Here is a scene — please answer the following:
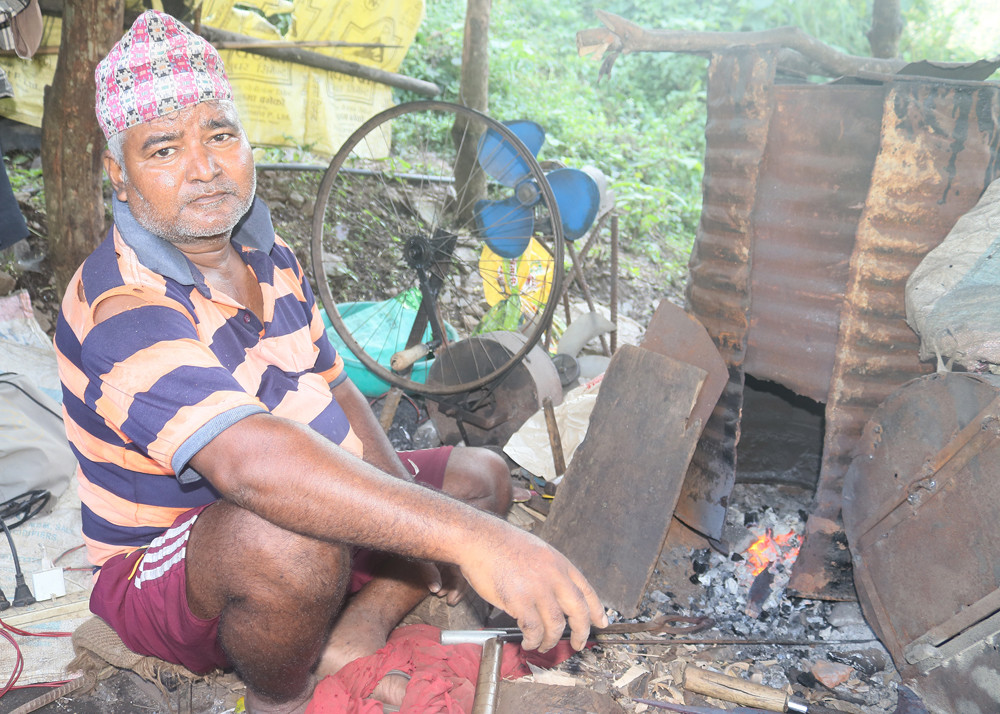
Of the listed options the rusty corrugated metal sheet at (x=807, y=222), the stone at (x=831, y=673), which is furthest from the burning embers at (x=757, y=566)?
the rusty corrugated metal sheet at (x=807, y=222)

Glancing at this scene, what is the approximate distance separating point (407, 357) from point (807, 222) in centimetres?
196

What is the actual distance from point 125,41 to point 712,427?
7.37 feet

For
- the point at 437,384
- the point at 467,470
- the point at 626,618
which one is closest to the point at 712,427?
the point at 626,618

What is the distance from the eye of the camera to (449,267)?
3.84 m

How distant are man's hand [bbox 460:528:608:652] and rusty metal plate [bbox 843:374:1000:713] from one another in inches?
42.0

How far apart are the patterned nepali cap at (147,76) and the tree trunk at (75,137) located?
2125mm

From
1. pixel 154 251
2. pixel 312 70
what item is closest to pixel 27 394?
pixel 154 251

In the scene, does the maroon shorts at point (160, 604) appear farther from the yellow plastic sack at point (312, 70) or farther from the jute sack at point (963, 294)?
the yellow plastic sack at point (312, 70)

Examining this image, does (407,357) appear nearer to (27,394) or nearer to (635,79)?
(27,394)

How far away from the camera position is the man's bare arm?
1.34 m

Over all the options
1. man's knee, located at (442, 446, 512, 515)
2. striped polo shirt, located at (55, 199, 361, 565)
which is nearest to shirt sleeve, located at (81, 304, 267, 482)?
striped polo shirt, located at (55, 199, 361, 565)

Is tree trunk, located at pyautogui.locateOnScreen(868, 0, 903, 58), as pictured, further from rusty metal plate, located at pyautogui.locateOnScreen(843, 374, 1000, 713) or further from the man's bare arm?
the man's bare arm

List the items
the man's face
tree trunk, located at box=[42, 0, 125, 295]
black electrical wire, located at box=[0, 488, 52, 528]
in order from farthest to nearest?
1. tree trunk, located at box=[42, 0, 125, 295]
2. black electrical wire, located at box=[0, 488, 52, 528]
3. the man's face

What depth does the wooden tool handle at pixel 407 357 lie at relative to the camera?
Answer: 367cm
